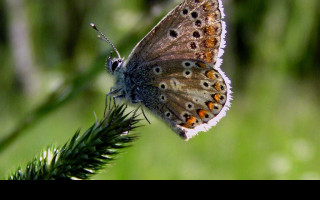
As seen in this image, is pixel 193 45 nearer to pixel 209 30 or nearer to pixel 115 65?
pixel 209 30

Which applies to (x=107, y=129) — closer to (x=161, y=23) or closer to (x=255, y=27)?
(x=161, y=23)

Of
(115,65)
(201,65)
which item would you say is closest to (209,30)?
(201,65)

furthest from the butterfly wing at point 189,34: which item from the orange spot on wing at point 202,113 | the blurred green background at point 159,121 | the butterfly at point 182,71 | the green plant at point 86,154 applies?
the blurred green background at point 159,121

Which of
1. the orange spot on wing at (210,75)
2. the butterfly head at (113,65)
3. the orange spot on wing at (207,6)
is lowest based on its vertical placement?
the butterfly head at (113,65)

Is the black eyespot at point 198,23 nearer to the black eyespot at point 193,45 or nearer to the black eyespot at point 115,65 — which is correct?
the black eyespot at point 193,45
